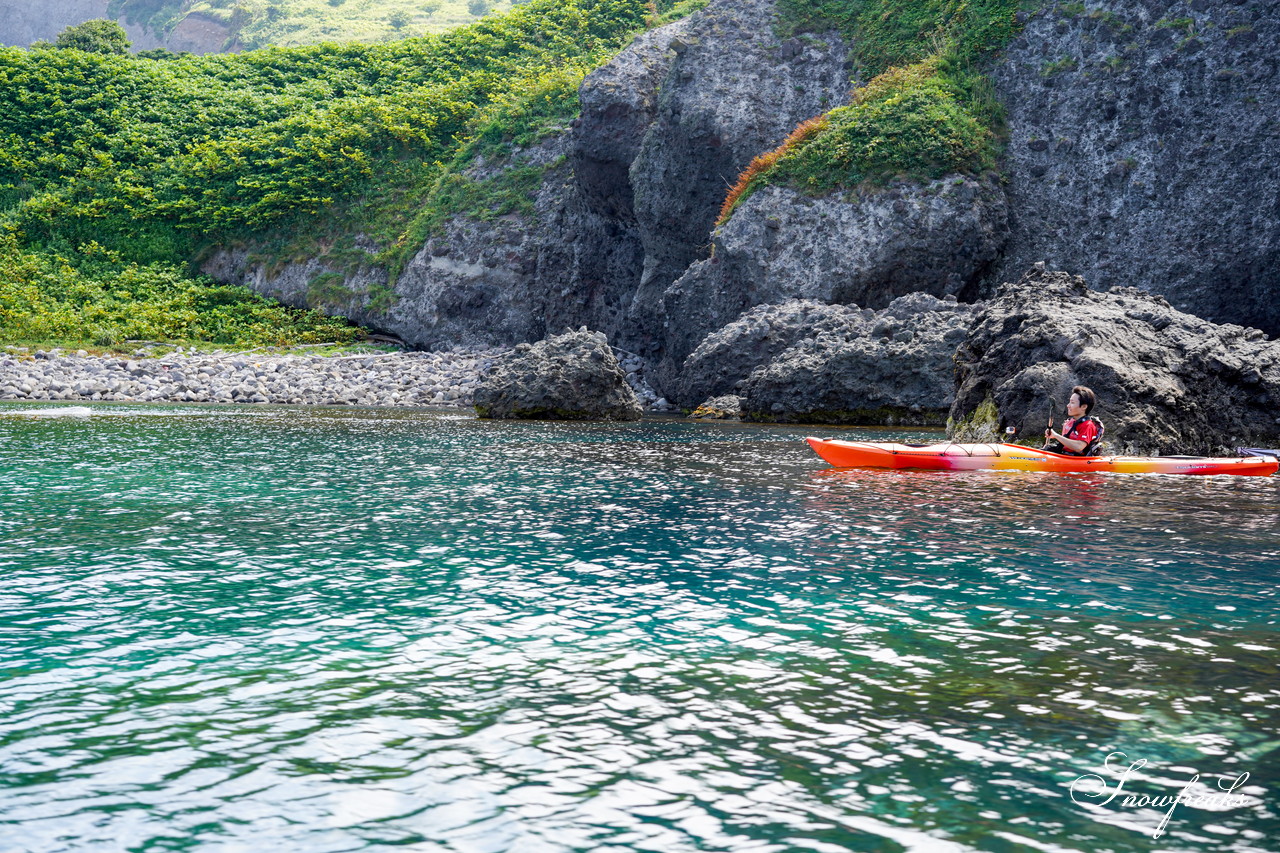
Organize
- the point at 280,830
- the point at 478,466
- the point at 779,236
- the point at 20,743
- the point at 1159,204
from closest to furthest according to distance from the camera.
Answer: the point at 280,830, the point at 20,743, the point at 478,466, the point at 1159,204, the point at 779,236

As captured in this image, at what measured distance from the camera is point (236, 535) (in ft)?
32.8

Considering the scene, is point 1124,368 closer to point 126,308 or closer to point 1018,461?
point 1018,461

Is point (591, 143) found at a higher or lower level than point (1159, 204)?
higher

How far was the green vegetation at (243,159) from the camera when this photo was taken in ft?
150

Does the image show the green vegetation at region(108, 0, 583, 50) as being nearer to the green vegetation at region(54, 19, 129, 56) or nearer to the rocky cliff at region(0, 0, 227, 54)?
the rocky cliff at region(0, 0, 227, 54)

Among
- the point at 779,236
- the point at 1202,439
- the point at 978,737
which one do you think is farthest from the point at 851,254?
the point at 978,737

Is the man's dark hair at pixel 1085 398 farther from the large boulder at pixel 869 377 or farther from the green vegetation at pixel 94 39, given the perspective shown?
the green vegetation at pixel 94 39

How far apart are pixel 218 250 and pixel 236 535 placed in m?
42.8

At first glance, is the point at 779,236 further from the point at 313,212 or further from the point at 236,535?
the point at 313,212

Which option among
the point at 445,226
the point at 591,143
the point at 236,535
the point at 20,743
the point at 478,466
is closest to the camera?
the point at 20,743

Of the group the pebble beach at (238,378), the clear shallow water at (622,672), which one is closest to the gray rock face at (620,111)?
the pebble beach at (238,378)

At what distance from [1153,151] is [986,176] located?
4401 millimetres

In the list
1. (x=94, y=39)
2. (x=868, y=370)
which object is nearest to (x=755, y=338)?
(x=868, y=370)

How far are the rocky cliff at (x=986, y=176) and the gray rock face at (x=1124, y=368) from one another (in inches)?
200
